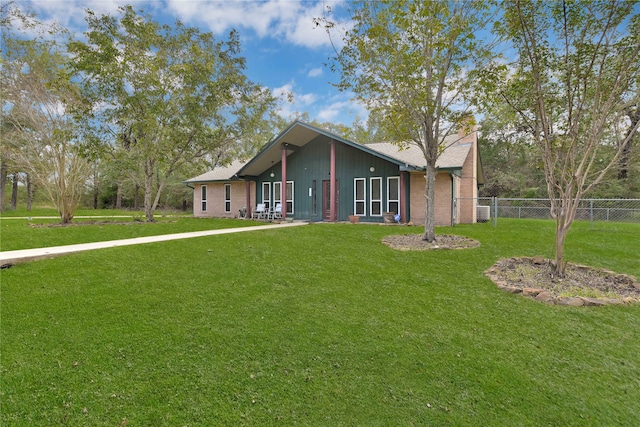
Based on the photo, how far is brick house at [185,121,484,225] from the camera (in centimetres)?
1322

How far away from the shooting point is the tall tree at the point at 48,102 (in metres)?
10.5

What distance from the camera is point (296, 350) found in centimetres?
326

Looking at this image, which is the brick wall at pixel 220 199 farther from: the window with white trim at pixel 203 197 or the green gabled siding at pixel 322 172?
the green gabled siding at pixel 322 172

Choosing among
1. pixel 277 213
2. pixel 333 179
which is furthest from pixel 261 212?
pixel 333 179

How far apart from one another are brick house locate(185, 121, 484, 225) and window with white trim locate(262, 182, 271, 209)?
58 millimetres

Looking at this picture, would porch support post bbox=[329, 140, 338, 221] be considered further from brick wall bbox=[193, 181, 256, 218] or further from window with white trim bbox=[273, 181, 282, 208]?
brick wall bbox=[193, 181, 256, 218]

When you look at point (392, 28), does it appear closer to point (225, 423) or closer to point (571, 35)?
point (571, 35)

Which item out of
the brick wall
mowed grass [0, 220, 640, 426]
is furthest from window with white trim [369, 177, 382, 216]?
mowed grass [0, 220, 640, 426]

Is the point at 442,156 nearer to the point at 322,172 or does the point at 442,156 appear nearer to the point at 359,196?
the point at 359,196

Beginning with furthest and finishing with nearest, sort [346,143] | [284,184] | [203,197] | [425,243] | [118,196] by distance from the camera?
[118,196] < [203,197] < [284,184] < [346,143] < [425,243]

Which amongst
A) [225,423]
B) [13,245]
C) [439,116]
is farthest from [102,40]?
[225,423]

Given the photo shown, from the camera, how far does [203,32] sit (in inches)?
515

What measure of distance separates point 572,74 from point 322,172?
11049 millimetres

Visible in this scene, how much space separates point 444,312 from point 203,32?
1430 cm
